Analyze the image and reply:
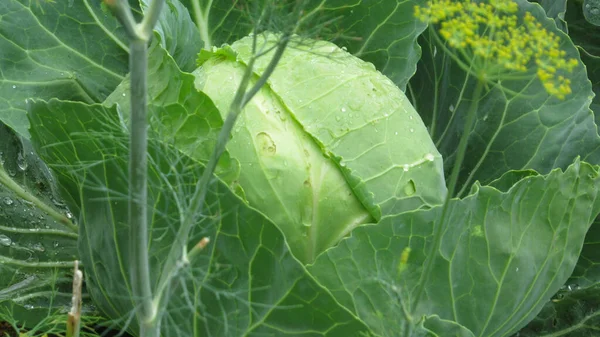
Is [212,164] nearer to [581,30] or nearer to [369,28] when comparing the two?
[369,28]

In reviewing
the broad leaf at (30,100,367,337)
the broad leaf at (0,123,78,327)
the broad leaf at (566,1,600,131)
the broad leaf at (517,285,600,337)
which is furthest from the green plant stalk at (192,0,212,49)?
the broad leaf at (566,1,600,131)

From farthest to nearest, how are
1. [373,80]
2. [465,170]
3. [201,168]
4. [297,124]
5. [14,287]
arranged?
1. [465,170]
2. [14,287]
3. [373,80]
4. [297,124]
5. [201,168]

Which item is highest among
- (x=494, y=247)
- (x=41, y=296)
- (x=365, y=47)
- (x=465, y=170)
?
(x=365, y=47)

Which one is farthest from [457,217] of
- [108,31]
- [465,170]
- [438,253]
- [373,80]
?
[108,31]

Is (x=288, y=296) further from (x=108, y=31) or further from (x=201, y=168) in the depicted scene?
(x=108, y=31)

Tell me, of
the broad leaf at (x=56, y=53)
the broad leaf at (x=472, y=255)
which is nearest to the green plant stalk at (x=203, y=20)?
the broad leaf at (x=56, y=53)

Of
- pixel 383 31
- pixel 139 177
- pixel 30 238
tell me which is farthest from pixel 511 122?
pixel 139 177
